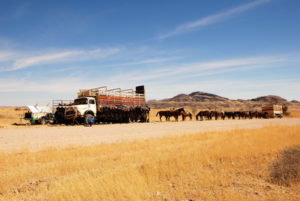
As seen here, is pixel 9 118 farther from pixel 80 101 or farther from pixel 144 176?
pixel 144 176

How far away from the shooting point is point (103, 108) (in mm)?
27562

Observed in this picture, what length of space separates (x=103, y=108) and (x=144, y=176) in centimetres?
2189

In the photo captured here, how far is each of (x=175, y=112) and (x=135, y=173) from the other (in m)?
28.3

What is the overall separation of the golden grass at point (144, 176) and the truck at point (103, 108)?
51.2 feet

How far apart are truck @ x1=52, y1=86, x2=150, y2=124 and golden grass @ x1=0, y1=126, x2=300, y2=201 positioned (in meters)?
15.6

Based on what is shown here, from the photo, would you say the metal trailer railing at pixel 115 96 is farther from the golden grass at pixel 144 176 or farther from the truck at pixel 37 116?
the golden grass at pixel 144 176

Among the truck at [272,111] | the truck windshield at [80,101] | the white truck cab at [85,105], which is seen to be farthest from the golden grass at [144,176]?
the truck at [272,111]

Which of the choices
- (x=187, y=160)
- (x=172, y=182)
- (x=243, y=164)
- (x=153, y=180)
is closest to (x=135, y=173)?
(x=153, y=180)

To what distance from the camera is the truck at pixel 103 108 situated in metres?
24.7

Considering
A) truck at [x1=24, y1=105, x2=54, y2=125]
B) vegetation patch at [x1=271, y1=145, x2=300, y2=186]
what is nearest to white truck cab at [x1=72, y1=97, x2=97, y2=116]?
truck at [x1=24, y1=105, x2=54, y2=125]

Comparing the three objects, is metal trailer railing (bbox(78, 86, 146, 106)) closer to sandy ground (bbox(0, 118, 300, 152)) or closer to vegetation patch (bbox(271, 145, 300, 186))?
sandy ground (bbox(0, 118, 300, 152))

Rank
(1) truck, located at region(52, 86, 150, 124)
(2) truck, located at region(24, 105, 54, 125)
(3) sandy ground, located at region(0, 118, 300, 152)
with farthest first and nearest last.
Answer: (2) truck, located at region(24, 105, 54, 125)
(1) truck, located at region(52, 86, 150, 124)
(3) sandy ground, located at region(0, 118, 300, 152)

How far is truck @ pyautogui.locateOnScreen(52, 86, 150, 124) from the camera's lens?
80.9ft

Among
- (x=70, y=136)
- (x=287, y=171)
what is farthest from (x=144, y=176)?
(x=70, y=136)
